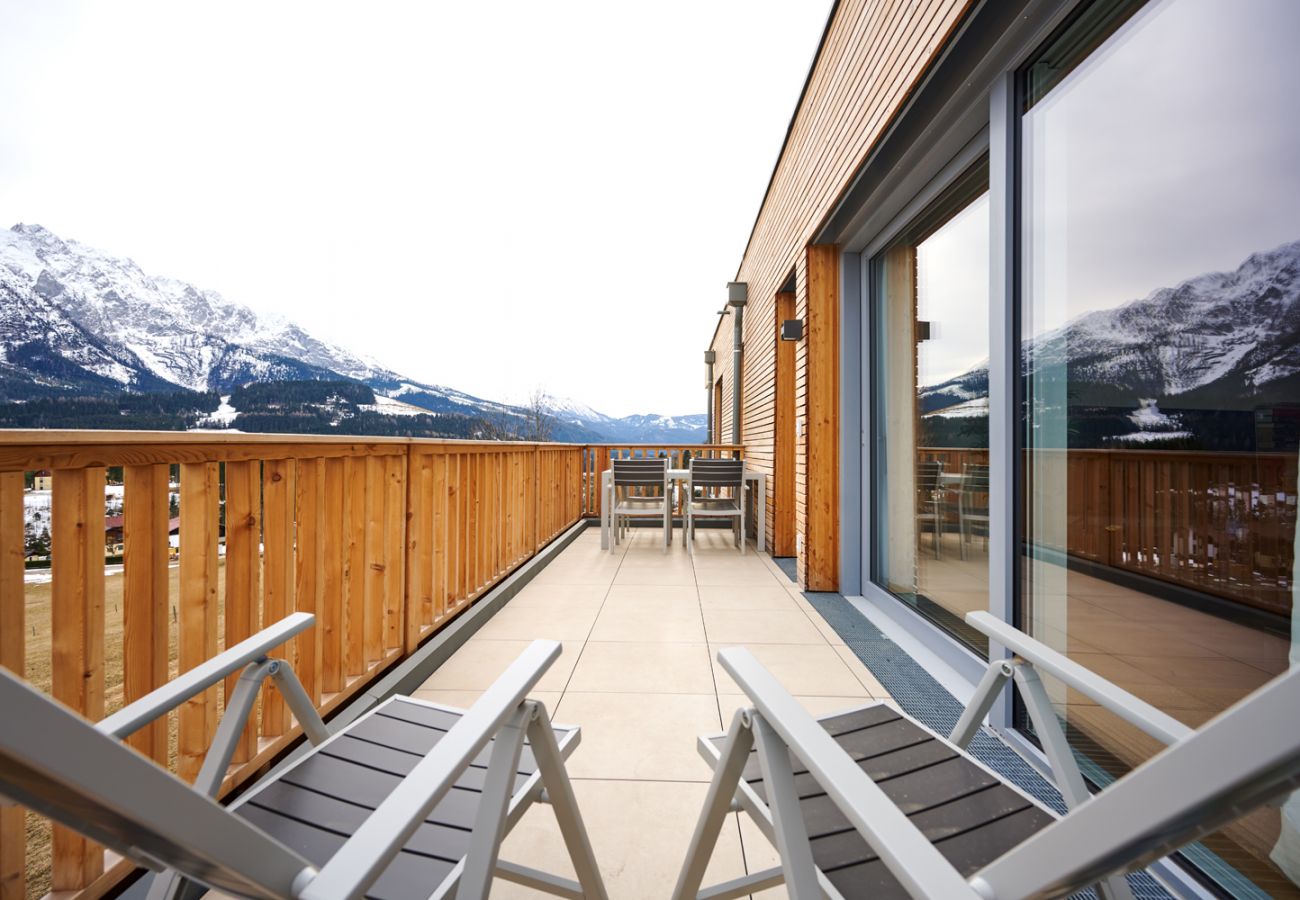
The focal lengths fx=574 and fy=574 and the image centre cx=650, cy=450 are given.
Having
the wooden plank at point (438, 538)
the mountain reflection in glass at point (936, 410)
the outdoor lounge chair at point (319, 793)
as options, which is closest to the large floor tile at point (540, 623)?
the wooden plank at point (438, 538)

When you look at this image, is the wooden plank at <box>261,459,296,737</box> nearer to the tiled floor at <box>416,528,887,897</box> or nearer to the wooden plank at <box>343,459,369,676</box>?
the wooden plank at <box>343,459,369,676</box>

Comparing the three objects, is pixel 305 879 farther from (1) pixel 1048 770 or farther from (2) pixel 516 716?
(1) pixel 1048 770

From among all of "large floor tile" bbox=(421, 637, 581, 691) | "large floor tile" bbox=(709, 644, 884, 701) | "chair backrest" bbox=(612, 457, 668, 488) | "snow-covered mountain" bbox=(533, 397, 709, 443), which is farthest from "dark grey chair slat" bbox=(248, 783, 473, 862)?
"snow-covered mountain" bbox=(533, 397, 709, 443)

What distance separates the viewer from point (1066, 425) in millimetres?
1671

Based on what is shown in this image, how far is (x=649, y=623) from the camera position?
10.6 feet

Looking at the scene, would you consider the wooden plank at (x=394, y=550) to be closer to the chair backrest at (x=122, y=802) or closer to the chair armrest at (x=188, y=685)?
the chair armrest at (x=188, y=685)

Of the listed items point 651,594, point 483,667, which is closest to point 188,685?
point 483,667

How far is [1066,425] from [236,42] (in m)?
13.2

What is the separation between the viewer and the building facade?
3.74ft

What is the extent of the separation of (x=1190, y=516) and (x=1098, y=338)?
51 cm

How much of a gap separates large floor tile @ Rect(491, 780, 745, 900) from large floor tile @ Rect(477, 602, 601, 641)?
134 cm

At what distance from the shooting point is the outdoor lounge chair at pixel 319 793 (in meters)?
0.40

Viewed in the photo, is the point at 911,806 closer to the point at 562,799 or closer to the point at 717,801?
the point at 717,801

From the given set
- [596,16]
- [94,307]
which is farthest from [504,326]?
[596,16]
